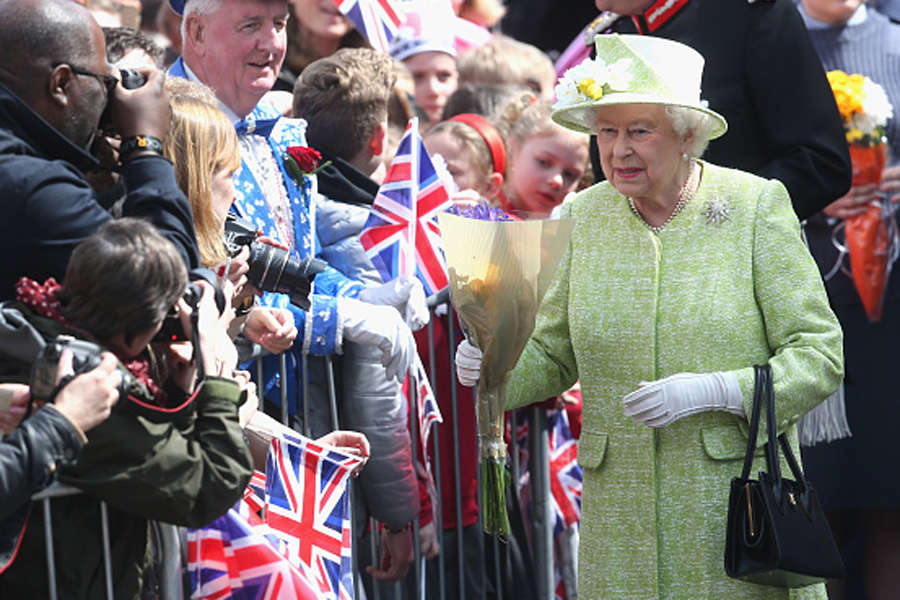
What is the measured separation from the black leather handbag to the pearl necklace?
51 centimetres

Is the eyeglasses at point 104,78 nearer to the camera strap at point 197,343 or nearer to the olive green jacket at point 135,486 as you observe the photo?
the camera strap at point 197,343

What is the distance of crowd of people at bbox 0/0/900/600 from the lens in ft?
9.14

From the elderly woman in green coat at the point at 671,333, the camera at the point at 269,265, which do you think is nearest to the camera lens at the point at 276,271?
the camera at the point at 269,265

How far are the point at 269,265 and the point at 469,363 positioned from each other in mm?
635

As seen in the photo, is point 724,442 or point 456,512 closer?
point 724,442

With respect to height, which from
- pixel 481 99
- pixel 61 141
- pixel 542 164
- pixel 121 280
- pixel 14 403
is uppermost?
pixel 481 99

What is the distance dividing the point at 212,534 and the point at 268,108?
5.76 ft

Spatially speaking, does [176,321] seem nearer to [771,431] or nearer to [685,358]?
[685,358]

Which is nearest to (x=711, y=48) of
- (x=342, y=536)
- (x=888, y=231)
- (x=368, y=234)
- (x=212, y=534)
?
(x=368, y=234)

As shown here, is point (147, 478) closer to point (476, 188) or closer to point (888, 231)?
point (476, 188)

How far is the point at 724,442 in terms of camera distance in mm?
3775

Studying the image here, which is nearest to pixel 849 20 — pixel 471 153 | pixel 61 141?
pixel 471 153

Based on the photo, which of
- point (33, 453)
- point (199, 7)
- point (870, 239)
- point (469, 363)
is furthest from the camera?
point (870, 239)

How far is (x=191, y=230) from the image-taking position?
120 inches
